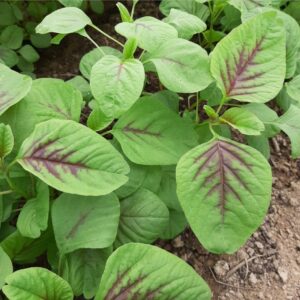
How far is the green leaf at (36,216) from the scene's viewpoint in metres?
0.89

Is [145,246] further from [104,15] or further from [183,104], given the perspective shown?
[104,15]

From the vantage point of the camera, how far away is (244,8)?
1130mm

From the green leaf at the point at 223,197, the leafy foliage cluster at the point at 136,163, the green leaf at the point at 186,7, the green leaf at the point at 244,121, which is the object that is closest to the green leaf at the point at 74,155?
the leafy foliage cluster at the point at 136,163

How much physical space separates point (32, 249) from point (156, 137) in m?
0.33

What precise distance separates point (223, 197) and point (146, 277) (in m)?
0.19

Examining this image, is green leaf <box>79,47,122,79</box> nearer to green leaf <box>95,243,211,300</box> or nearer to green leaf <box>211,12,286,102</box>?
green leaf <box>211,12,286,102</box>

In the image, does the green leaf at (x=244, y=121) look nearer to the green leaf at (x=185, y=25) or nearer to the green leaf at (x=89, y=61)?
the green leaf at (x=185, y=25)

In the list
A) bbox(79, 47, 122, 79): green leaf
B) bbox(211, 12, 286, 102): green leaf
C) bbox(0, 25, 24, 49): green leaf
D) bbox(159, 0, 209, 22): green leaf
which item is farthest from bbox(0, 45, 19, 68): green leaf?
bbox(211, 12, 286, 102): green leaf

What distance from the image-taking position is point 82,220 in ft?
3.04

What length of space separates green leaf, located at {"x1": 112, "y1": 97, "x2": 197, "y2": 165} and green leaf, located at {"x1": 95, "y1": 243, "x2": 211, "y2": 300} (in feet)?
0.64

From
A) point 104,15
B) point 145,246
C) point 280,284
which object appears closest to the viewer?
point 145,246

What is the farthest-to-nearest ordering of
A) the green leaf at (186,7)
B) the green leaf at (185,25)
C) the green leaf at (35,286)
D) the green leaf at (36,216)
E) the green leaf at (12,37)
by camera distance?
the green leaf at (12,37) → the green leaf at (186,7) → the green leaf at (185,25) → the green leaf at (36,216) → the green leaf at (35,286)

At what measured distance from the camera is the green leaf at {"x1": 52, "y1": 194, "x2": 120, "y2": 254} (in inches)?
35.8

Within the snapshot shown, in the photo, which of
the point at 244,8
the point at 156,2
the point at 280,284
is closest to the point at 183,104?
the point at 244,8
